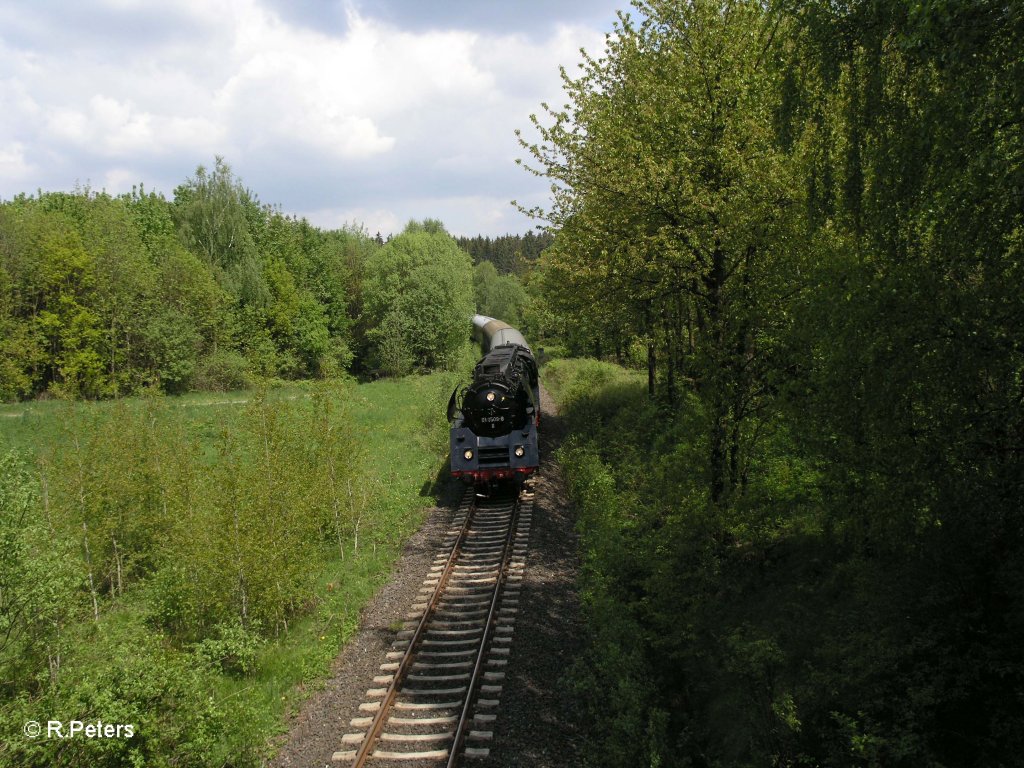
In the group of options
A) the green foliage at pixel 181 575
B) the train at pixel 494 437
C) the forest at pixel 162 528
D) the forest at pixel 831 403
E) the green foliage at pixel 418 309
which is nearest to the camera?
the forest at pixel 831 403

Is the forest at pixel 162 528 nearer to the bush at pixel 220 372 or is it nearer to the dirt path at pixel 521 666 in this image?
the dirt path at pixel 521 666

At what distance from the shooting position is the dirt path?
8.16 m

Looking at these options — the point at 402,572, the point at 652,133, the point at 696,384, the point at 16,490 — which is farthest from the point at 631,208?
the point at 16,490

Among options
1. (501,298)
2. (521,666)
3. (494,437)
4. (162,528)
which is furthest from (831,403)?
(501,298)

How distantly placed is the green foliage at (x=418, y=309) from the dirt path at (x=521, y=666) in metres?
30.4

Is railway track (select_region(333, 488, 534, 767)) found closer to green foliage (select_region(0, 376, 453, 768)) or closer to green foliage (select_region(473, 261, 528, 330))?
green foliage (select_region(0, 376, 453, 768))

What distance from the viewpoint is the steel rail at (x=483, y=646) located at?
26.5 feet

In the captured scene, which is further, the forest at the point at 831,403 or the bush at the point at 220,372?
the bush at the point at 220,372

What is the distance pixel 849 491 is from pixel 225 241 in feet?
169

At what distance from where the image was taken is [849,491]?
22.5ft

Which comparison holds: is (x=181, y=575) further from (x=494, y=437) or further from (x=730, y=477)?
(x=730, y=477)

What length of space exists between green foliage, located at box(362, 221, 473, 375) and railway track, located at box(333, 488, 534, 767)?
31144mm

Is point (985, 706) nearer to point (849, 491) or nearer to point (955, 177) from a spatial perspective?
point (849, 491)

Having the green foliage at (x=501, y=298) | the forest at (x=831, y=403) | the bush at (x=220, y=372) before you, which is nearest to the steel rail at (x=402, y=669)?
the forest at (x=831, y=403)
